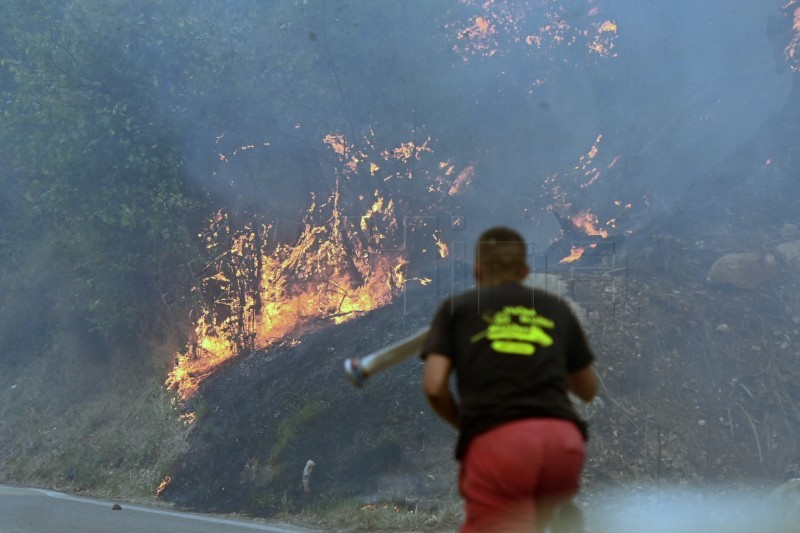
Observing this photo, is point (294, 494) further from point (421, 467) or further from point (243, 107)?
point (243, 107)

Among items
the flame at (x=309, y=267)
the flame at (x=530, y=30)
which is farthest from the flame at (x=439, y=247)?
the flame at (x=530, y=30)

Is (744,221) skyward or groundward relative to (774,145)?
groundward

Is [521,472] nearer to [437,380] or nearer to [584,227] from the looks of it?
[437,380]

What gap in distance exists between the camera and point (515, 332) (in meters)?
2.90

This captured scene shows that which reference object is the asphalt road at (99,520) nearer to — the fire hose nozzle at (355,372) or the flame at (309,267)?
the flame at (309,267)

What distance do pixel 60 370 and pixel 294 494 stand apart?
8.90m

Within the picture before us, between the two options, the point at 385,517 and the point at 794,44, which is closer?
the point at 385,517

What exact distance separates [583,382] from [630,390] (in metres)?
6.43

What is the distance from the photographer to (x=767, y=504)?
22.3ft

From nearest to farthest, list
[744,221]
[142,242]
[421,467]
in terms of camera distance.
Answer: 1. [421,467]
2. [744,221]
3. [142,242]

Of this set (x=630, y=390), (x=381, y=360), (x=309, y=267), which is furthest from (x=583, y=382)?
(x=309, y=267)

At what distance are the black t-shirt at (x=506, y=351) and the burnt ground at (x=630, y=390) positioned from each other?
523 centimetres

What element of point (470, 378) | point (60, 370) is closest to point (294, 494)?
point (470, 378)

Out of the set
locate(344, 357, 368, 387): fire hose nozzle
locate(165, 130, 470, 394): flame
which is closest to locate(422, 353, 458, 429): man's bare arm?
locate(344, 357, 368, 387): fire hose nozzle
